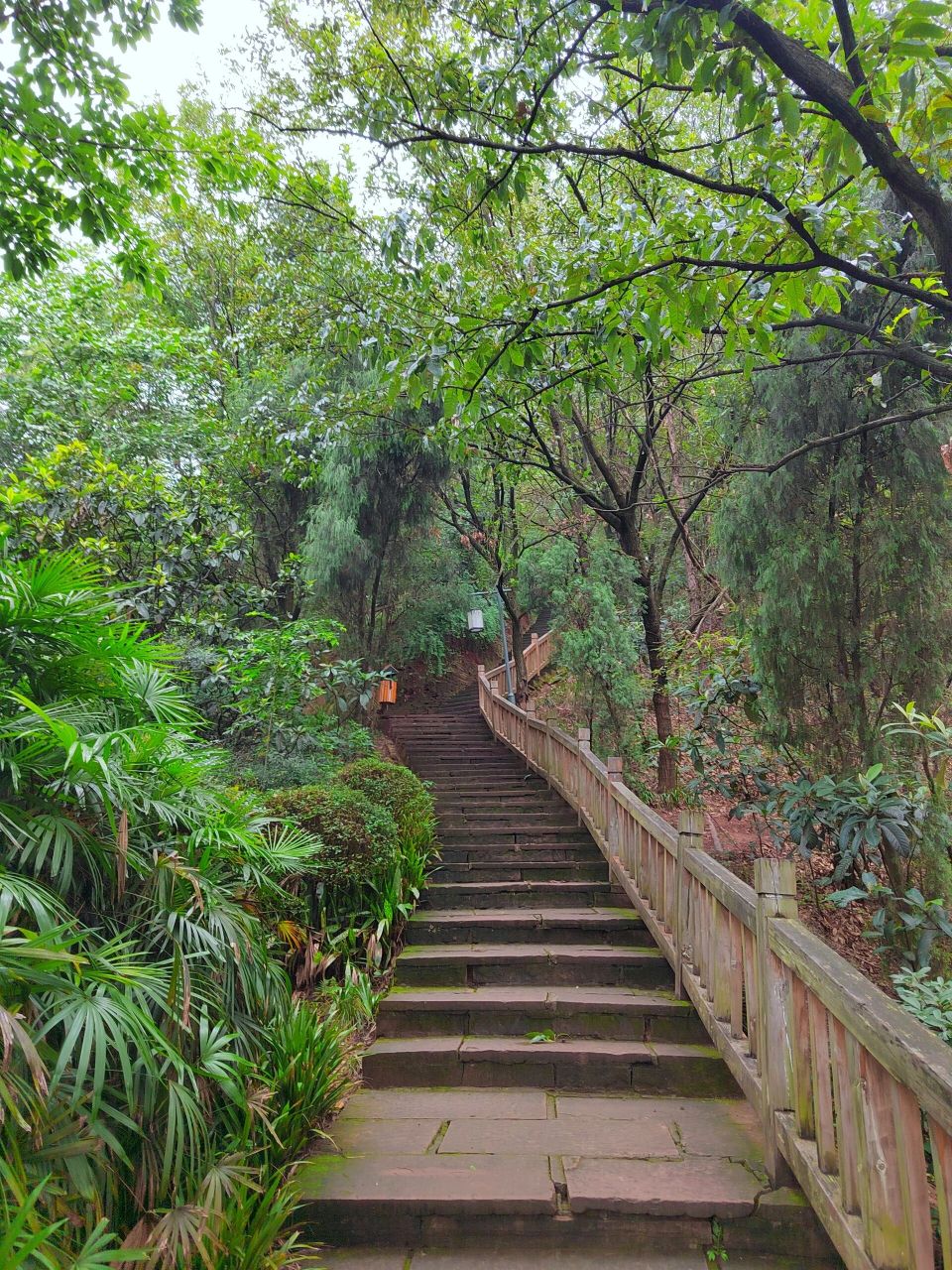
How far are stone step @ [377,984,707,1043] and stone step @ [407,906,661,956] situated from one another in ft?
2.40

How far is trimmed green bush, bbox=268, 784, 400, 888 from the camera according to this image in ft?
15.5

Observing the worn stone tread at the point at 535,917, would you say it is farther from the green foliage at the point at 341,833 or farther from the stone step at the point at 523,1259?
the stone step at the point at 523,1259

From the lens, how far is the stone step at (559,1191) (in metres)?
2.53

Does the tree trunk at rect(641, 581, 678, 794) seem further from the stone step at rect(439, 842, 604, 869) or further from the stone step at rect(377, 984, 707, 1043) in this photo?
the stone step at rect(377, 984, 707, 1043)

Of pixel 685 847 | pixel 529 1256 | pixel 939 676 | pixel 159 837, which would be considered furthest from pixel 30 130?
pixel 939 676

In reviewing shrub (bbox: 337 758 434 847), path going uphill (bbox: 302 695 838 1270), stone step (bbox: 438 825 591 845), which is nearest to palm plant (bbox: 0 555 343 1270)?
path going uphill (bbox: 302 695 838 1270)

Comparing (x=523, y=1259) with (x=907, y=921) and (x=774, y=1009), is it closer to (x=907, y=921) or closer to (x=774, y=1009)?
(x=774, y=1009)

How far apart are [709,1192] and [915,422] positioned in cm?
482

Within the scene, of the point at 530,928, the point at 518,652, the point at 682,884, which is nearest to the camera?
the point at 682,884

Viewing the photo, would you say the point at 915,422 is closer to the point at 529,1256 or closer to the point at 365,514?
the point at 529,1256

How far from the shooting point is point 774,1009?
2.46 metres

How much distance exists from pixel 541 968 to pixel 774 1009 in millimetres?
2338

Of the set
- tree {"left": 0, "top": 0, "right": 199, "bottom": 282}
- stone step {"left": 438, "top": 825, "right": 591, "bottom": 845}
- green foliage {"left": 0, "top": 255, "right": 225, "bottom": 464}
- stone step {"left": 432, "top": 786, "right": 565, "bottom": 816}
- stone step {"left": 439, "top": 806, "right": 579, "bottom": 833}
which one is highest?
green foliage {"left": 0, "top": 255, "right": 225, "bottom": 464}

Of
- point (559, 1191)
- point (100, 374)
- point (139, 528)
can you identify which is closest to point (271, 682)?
point (139, 528)
